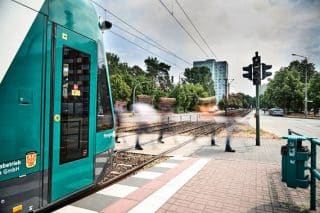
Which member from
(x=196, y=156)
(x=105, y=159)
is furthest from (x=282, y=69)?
(x=105, y=159)

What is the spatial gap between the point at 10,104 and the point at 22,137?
1.37 feet

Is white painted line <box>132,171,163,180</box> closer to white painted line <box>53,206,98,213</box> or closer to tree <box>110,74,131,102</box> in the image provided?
white painted line <box>53,206,98,213</box>

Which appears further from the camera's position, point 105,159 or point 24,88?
point 105,159

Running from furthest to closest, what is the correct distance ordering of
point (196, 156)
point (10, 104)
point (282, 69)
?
point (282, 69) < point (196, 156) < point (10, 104)

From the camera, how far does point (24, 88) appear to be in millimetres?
3434

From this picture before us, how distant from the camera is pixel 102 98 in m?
5.25

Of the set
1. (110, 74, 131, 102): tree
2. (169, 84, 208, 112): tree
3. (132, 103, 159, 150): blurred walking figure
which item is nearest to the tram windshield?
(132, 103, 159, 150): blurred walking figure

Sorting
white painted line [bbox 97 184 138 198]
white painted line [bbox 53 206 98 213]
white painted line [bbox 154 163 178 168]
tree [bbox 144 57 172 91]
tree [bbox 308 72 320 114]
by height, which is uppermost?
tree [bbox 144 57 172 91]

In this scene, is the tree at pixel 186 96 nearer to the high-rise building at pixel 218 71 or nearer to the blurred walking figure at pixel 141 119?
the high-rise building at pixel 218 71

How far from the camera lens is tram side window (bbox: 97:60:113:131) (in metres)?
5.11

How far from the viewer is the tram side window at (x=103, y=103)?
5105 millimetres

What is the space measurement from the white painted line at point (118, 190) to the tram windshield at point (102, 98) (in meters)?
1.35

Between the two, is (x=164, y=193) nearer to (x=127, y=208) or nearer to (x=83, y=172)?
(x=127, y=208)

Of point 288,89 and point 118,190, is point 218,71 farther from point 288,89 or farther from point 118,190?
point 118,190
